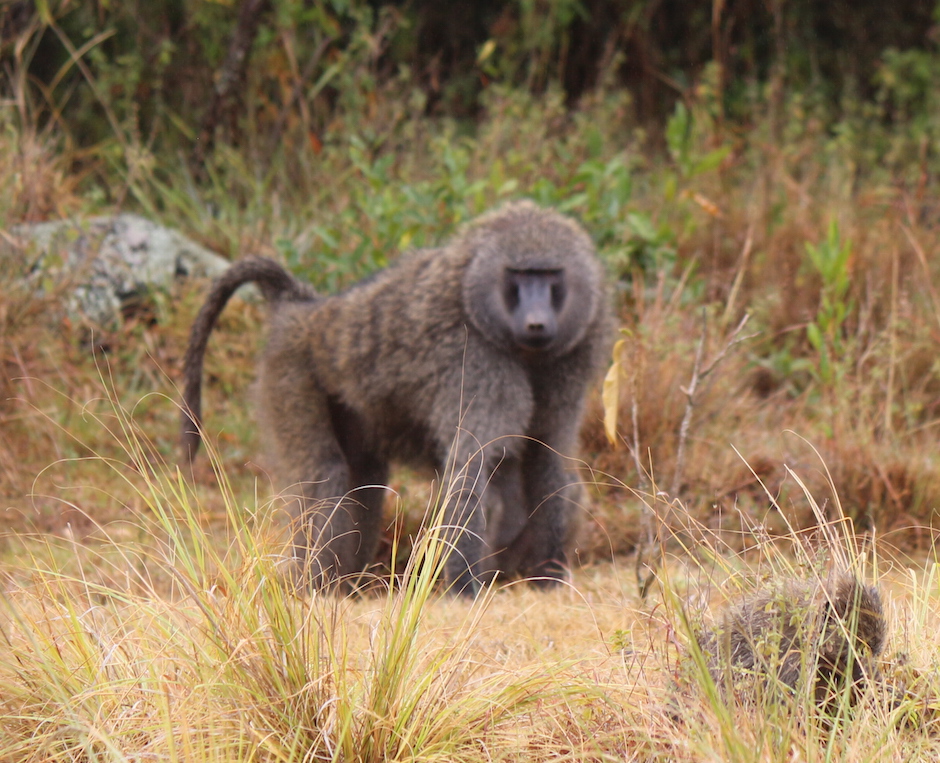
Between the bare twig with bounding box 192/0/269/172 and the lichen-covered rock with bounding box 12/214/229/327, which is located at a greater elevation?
the bare twig with bounding box 192/0/269/172

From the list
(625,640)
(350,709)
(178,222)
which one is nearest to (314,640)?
(350,709)

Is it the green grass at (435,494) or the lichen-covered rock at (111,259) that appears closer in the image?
the green grass at (435,494)

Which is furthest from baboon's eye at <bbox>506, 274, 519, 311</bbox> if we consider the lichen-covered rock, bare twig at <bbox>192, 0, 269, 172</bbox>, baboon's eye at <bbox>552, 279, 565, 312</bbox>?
bare twig at <bbox>192, 0, 269, 172</bbox>

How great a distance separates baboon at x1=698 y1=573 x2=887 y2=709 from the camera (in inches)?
83.4

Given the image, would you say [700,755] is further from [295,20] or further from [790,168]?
[295,20]

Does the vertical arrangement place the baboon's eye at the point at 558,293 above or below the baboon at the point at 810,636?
above

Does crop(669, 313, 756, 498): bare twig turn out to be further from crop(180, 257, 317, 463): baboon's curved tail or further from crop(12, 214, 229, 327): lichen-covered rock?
crop(12, 214, 229, 327): lichen-covered rock

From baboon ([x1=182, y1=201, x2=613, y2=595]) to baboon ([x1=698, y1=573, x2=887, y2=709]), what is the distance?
1511mm

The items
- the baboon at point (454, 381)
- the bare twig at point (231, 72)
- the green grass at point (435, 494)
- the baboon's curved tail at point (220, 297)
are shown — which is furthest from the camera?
the bare twig at point (231, 72)

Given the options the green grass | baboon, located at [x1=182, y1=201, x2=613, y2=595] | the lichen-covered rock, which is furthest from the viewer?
the lichen-covered rock

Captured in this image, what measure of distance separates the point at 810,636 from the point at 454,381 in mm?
2047

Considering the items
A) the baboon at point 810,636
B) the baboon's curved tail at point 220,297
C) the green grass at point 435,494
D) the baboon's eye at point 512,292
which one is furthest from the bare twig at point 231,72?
the baboon at point 810,636

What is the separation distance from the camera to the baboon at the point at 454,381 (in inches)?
155

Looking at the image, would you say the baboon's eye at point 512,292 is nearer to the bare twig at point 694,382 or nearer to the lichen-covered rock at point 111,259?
the bare twig at point 694,382
